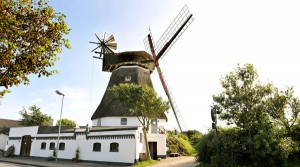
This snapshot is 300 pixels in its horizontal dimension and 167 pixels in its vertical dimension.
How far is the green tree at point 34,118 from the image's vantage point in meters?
41.1

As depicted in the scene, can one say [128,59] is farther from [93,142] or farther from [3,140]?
[3,140]

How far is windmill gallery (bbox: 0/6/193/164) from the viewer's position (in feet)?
77.2

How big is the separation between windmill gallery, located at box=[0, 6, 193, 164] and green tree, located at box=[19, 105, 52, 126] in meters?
4.60

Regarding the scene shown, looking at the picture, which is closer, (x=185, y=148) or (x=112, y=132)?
(x=112, y=132)

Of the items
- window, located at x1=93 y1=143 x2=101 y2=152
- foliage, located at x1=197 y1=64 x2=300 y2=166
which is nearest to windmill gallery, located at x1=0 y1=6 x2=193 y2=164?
window, located at x1=93 y1=143 x2=101 y2=152

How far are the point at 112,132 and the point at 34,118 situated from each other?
24.9 m

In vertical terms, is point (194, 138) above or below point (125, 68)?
below

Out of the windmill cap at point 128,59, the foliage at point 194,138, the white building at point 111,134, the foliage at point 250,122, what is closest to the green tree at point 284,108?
the foliage at point 250,122

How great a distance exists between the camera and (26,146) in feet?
106

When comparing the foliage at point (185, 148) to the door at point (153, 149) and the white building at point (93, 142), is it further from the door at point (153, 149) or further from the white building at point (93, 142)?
the door at point (153, 149)

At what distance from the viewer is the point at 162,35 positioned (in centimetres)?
3600

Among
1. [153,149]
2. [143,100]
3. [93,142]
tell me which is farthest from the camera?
[153,149]

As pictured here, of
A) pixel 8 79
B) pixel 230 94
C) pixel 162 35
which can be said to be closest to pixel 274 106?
pixel 230 94

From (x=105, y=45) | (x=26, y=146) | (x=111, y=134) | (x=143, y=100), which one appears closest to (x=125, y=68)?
(x=105, y=45)
